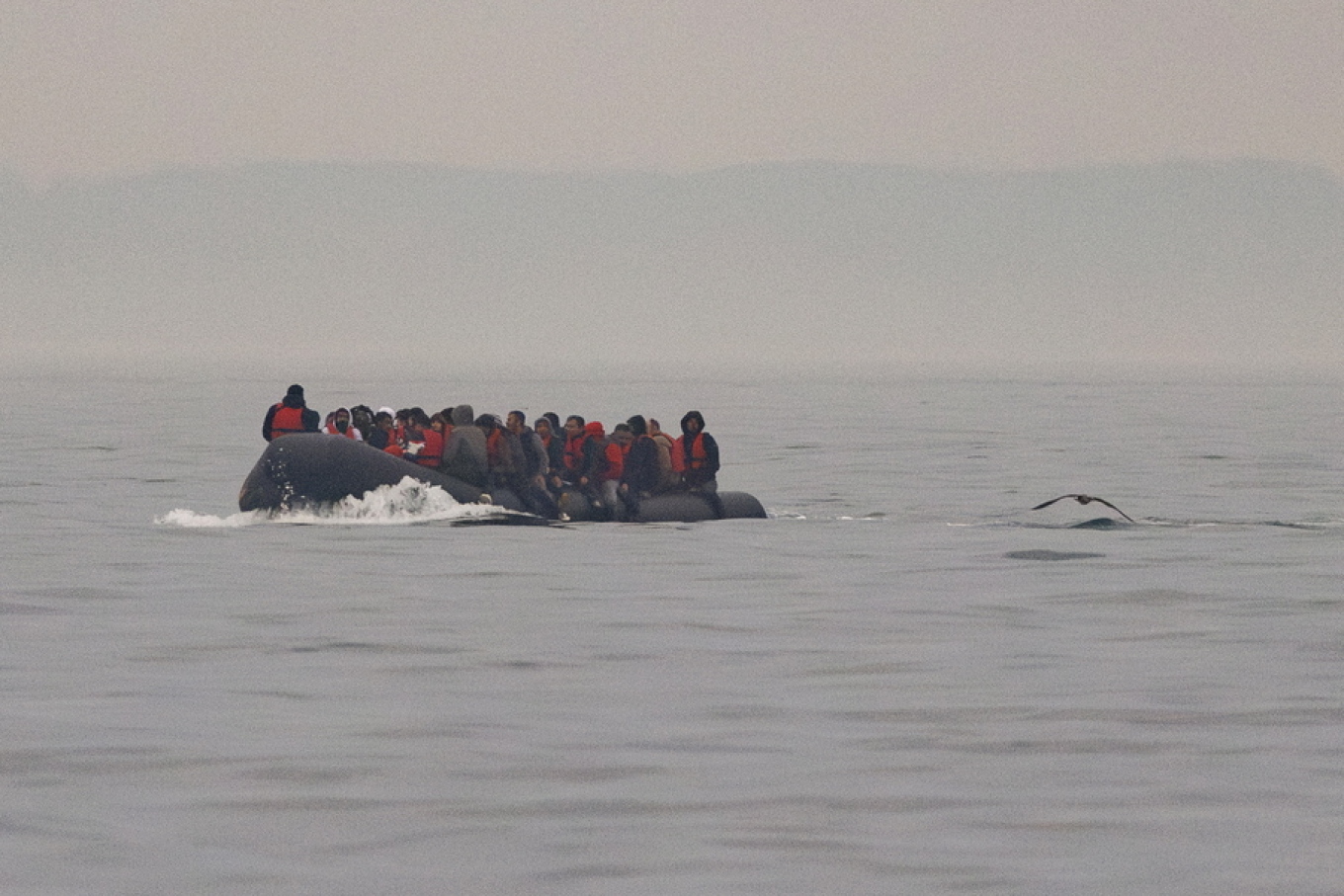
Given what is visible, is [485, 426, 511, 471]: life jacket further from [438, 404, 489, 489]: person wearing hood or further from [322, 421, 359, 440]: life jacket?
[322, 421, 359, 440]: life jacket

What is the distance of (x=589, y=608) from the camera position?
20688 millimetres

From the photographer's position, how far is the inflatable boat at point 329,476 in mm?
28750

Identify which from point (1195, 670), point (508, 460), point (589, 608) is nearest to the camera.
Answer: point (1195, 670)

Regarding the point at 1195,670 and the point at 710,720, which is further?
the point at 1195,670

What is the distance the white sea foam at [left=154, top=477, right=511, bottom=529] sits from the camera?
95.5 feet

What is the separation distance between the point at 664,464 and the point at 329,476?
4.37 metres

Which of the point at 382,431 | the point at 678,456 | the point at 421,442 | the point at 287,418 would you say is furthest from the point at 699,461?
the point at 287,418

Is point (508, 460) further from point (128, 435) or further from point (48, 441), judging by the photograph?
point (128, 435)

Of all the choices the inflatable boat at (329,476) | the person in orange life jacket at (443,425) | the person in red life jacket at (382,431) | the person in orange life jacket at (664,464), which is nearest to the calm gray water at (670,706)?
the inflatable boat at (329,476)

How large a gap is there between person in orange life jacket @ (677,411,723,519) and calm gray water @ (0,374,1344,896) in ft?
1.94

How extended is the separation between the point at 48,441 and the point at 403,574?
44848 millimetres

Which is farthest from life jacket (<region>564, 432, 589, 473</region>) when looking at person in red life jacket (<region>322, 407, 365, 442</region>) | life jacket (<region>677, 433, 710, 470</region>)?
person in red life jacket (<region>322, 407, 365, 442</region>)

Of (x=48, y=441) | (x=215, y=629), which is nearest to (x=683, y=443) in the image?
(x=215, y=629)

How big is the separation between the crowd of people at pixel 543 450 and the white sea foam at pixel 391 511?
1.29 ft
